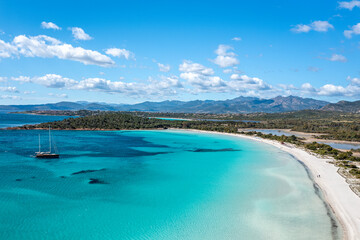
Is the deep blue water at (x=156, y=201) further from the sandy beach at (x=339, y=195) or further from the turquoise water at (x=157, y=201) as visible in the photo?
the sandy beach at (x=339, y=195)

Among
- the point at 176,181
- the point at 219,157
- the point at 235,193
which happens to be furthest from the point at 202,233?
the point at 219,157

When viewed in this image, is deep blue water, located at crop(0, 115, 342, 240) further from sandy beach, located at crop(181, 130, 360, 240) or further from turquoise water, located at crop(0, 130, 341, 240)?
sandy beach, located at crop(181, 130, 360, 240)

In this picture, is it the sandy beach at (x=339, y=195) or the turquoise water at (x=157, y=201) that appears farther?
the sandy beach at (x=339, y=195)

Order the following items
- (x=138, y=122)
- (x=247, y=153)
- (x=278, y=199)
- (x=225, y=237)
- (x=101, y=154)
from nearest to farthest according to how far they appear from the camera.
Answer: (x=225, y=237)
(x=278, y=199)
(x=101, y=154)
(x=247, y=153)
(x=138, y=122)

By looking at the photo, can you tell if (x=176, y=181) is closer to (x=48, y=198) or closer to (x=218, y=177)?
(x=218, y=177)

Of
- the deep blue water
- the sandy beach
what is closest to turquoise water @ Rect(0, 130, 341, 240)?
A: the deep blue water

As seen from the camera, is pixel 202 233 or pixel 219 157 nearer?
pixel 202 233

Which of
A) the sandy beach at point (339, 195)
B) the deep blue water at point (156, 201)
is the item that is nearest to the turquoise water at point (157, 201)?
the deep blue water at point (156, 201)

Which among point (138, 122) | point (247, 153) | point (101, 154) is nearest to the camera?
point (101, 154)
